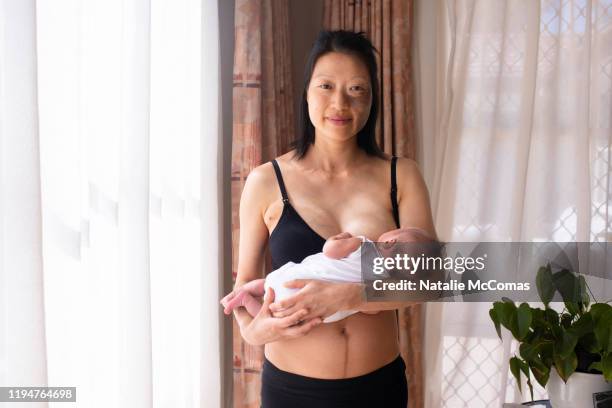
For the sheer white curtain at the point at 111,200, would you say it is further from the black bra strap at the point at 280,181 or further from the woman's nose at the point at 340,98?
the woman's nose at the point at 340,98

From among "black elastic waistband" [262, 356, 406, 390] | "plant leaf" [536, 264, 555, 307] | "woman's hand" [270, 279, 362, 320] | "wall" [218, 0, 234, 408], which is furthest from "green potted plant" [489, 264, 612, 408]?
"wall" [218, 0, 234, 408]

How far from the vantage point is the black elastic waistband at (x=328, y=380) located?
1473 mm

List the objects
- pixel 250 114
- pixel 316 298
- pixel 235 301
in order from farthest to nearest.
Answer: pixel 250 114
pixel 235 301
pixel 316 298

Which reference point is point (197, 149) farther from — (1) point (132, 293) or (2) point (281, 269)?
(2) point (281, 269)

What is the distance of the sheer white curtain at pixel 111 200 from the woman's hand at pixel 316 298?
0.50m

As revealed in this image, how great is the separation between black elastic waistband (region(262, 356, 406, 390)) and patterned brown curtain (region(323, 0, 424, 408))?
3.97 ft

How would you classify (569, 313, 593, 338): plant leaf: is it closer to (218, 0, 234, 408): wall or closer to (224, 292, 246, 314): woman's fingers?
(224, 292, 246, 314): woman's fingers

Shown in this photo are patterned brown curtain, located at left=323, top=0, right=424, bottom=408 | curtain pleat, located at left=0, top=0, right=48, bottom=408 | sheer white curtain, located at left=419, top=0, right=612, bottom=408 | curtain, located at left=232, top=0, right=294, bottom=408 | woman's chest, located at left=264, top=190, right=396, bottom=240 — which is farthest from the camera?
patterned brown curtain, located at left=323, top=0, right=424, bottom=408

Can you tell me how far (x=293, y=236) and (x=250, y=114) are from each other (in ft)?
3.41

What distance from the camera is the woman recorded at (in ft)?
4.63

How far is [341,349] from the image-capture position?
1475 mm

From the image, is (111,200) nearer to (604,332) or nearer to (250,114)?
(250,114)

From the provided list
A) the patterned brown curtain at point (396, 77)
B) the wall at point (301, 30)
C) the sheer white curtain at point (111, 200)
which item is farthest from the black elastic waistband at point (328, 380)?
the wall at point (301, 30)

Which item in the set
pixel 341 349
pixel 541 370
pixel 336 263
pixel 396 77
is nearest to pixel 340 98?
pixel 336 263
